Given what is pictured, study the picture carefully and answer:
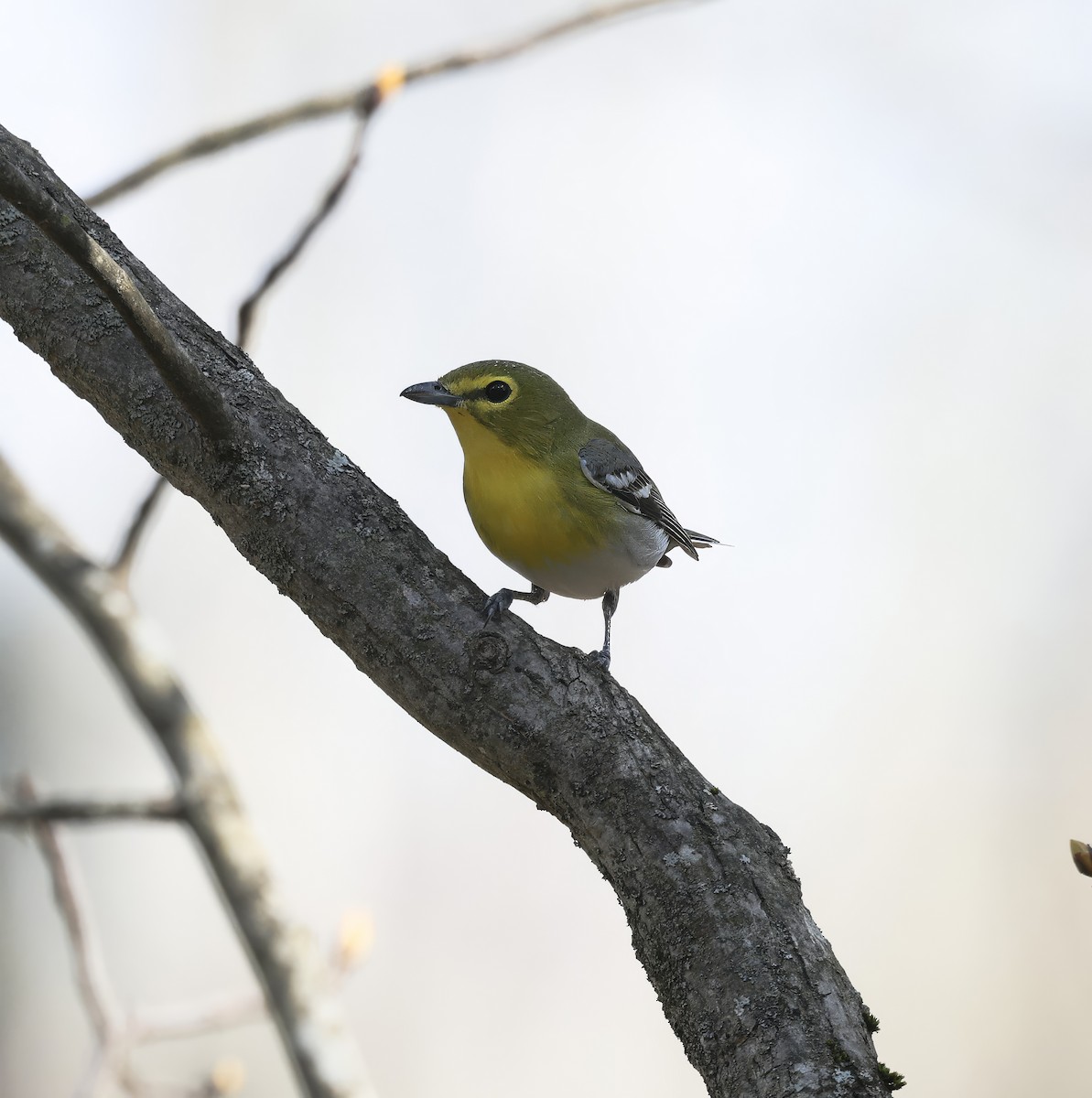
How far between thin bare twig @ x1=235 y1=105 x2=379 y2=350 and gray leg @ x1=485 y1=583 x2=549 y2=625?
1.00 metres

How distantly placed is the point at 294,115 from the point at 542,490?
1369mm

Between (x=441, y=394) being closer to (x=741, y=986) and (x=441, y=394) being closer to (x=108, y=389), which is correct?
(x=108, y=389)

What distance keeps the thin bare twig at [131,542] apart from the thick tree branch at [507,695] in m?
0.97

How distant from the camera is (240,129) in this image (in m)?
3.18

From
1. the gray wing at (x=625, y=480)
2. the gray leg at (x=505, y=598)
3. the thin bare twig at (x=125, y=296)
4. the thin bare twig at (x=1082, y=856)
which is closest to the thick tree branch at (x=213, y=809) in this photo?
the thin bare twig at (x=125, y=296)

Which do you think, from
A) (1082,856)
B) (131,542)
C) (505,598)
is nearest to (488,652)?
(505,598)

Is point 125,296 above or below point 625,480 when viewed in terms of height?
below

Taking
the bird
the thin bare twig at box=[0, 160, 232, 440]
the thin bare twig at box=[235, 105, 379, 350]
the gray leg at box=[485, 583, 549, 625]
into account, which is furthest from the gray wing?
the thin bare twig at box=[0, 160, 232, 440]

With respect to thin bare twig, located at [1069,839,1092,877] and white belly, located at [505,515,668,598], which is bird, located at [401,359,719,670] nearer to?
white belly, located at [505,515,668,598]

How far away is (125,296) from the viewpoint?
1783 millimetres

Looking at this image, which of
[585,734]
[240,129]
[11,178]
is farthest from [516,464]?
[11,178]

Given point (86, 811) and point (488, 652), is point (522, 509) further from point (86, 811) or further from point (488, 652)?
point (86, 811)

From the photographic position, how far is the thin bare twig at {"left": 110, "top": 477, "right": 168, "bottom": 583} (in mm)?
3133

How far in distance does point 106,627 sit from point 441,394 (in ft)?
4.24
